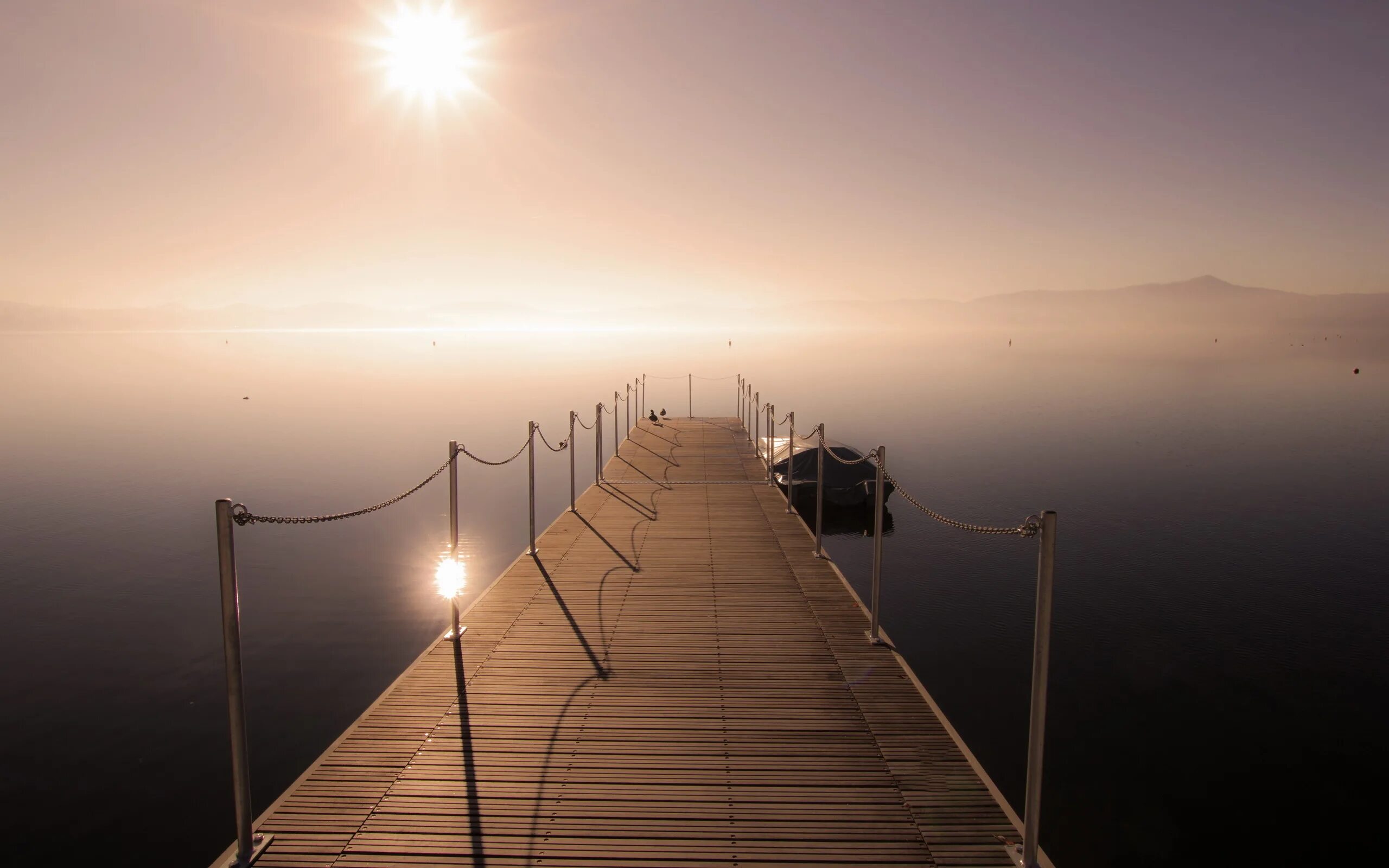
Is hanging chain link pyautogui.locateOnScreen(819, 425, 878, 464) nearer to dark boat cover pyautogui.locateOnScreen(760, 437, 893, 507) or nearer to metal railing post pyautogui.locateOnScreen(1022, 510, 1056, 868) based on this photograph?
metal railing post pyautogui.locateOnScreen(1022, 510, 1056, 868)

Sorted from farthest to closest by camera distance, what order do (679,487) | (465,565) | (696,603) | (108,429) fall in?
(108,429), (465,565), (679,487), (696,603)

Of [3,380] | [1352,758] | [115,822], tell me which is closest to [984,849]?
[1352,758]

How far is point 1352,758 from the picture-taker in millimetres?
9727

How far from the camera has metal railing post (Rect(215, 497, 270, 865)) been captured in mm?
4121

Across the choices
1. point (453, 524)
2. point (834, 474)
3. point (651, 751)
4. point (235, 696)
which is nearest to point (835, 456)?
point (453, 524)

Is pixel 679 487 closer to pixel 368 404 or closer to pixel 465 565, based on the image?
pixel 465 565

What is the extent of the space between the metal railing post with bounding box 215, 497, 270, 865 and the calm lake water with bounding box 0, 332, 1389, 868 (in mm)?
5610

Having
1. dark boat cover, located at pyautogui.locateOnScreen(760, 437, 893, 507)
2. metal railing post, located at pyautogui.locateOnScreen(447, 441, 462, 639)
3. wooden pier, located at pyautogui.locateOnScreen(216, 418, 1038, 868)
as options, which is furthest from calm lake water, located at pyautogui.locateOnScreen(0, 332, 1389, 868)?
wooden pier, located at pyautogui.locateOnScreen(216, 418, 1038, 868)

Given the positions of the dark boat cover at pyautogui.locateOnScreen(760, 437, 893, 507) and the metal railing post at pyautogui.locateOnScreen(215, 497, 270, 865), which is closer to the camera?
the metal railing post at pyautogui.locateOnScreen(215, 497, 270, 865)

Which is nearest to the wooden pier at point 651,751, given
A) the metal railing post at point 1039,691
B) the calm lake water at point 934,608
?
the metal railing post at point 1039,691

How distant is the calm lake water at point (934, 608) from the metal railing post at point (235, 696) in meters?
5.61

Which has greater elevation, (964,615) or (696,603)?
(696,603)

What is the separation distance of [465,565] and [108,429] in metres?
30.1

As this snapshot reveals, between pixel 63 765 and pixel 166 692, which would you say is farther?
pixel 166 692
